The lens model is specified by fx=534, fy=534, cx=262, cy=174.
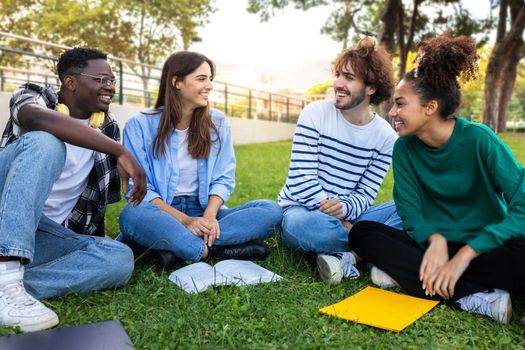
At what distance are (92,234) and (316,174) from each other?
51.2 inches

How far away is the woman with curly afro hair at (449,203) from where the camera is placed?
2.30 m

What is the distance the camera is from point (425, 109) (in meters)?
2.52

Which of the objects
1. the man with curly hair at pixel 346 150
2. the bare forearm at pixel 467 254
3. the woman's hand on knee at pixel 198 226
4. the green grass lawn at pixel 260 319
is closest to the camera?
the green grass lawn at pixel 260 319

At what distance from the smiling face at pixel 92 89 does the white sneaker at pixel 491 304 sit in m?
1.95

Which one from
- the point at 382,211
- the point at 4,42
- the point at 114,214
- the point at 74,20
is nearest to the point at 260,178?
the point at 114,214

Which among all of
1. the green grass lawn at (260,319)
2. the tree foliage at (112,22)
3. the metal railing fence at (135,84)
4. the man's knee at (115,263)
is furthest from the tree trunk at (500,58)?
the man's knee at (115,263)

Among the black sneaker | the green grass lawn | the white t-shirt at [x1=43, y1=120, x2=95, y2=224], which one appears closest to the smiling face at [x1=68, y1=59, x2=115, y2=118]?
the white t-shirt at [x1=43, y1=120, x2=95, y2=224]

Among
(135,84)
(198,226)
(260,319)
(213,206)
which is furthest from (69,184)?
(135,84)

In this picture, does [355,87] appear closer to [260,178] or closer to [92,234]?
[92,234]

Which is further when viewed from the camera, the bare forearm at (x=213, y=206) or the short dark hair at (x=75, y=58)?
the bare forearm at (x=213, y=206)

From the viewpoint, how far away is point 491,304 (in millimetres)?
2307

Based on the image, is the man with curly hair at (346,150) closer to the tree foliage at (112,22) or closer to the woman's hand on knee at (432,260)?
the woman's hand on knee at (432,260)

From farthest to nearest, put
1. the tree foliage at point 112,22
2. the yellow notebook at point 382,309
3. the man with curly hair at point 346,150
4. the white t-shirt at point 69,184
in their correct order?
the tree foliage at point 112,22 < the man with curly hair at point 346,150 < the white t-shirt at point 69,184 < the yellow notebook at point 382,309

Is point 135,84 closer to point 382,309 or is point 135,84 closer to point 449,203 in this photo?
point 449,203
